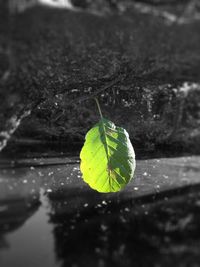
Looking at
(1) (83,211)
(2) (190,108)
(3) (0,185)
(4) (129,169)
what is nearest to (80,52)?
(4) (129,169)

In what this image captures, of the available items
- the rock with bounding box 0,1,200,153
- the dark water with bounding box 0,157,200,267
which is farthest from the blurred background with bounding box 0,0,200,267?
the dark water with bounding box 0,157,200,267

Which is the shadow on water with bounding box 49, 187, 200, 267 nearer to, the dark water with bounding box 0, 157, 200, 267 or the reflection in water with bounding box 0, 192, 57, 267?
the dark water with bounding box 0, 157, 200, 267

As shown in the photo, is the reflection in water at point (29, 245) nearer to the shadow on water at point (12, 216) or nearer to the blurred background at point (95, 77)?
the shadow on water at point (12, 216)

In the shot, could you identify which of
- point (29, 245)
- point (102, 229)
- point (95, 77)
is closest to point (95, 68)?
point (95, 77)

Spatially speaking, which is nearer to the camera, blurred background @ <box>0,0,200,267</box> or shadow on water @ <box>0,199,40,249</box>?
blurred background @ <box>0,0,200,267</box>

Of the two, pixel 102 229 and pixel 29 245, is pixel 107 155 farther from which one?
pixel 102 229

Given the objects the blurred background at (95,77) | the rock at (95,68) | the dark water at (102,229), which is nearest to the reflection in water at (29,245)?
the dark water at (102,229)
